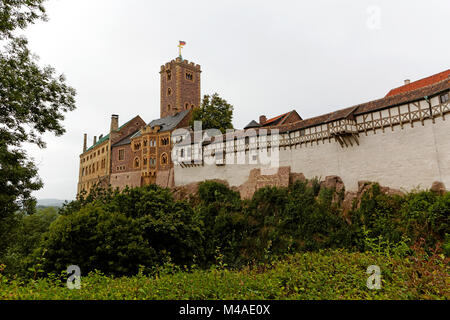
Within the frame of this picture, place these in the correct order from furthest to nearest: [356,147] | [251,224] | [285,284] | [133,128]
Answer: [133,128] → [251,224] → [356,147] → [285,284]

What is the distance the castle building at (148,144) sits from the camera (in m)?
38.8

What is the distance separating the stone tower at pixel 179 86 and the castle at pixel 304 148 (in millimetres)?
268

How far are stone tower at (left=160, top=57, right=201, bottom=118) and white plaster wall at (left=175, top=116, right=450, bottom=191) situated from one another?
27.8 m

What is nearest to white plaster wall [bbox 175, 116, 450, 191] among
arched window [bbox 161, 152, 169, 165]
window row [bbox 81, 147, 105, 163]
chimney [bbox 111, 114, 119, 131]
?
arched window [bbox 161, 152, 169, 165]

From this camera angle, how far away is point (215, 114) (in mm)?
37344

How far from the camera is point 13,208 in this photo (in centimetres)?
1106

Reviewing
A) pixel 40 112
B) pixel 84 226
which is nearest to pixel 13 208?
pixel 84 226

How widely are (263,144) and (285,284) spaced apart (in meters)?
21.5

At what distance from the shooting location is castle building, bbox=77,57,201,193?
3884 cm

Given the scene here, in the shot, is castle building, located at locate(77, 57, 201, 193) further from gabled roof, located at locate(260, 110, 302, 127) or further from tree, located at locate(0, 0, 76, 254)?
tree, located at locate(0, 0, 76, 254)

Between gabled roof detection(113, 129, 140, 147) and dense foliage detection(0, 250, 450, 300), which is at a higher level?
gabled roof detection(113, 129, 140, 147)

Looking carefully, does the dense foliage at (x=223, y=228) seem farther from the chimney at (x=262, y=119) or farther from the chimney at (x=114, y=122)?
the chimney at (x=114, y=122)

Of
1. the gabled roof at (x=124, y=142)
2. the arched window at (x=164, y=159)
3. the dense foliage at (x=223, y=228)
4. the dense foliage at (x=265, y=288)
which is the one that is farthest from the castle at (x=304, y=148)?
the dense foliage at (x=265, y=288)

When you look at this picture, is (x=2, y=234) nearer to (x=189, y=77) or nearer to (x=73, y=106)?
(x=73, y=106)
